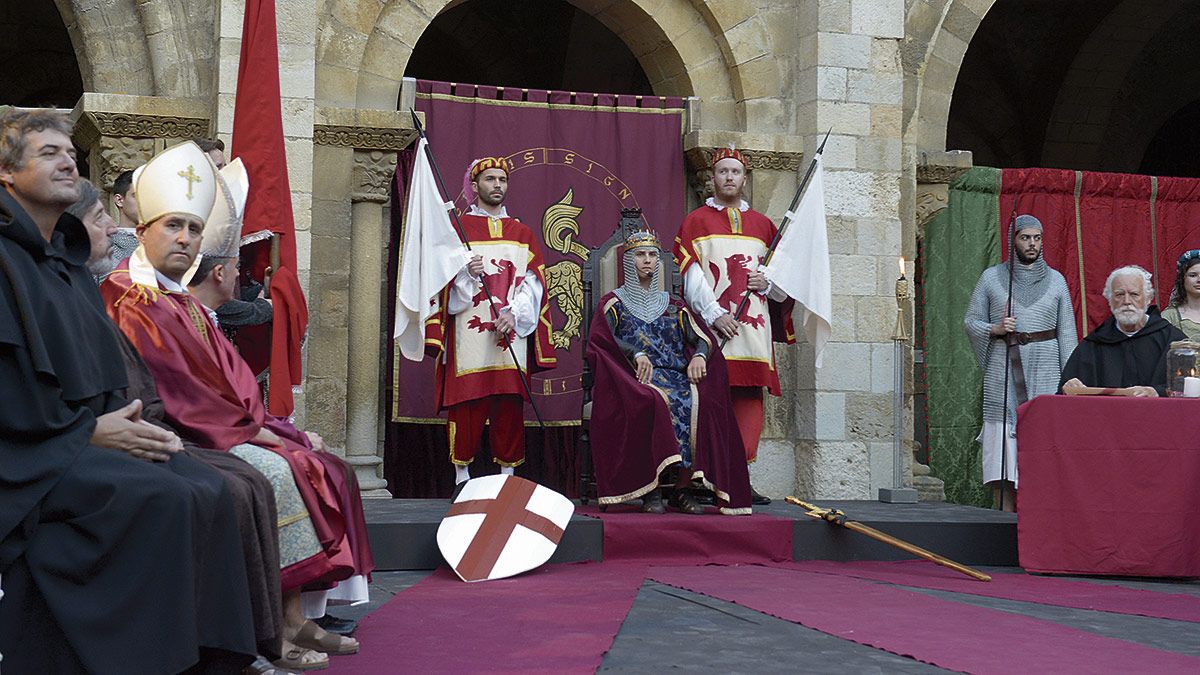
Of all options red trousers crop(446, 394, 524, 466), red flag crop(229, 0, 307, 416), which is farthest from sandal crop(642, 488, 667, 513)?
red flag crop(229, 0, 307, 416)

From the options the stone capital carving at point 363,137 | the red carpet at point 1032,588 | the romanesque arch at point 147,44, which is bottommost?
the red carpet at point 1032,588

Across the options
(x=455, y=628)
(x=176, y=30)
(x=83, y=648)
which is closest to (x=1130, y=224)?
(x=176, y=30)

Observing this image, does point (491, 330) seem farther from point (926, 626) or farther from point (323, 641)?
point (323, 641)

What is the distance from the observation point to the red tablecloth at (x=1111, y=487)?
21.6 ft

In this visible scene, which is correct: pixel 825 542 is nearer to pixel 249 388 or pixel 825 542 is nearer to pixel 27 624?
pixel 249 388

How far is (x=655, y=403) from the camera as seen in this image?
7191 millimetres

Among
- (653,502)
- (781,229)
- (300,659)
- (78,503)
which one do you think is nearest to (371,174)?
(781,229)

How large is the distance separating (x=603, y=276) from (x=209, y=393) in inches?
161

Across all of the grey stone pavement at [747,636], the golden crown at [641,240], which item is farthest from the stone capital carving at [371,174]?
the grey stone pavement at [747,636]

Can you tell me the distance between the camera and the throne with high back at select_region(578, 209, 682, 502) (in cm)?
786

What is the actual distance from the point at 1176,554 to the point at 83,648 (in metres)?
4.94

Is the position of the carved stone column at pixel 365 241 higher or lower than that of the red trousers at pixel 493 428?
higher

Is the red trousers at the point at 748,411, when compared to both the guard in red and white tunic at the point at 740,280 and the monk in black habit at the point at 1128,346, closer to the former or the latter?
the guard in red and white tunic at the point at 740,280

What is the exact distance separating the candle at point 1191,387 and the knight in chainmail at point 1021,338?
186cm
